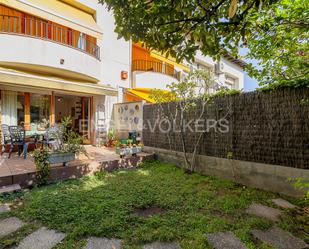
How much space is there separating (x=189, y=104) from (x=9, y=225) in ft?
28.8

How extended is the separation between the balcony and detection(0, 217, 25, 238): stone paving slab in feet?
33.5

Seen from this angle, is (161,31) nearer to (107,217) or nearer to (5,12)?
(107,217)

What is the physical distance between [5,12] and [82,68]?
569cm

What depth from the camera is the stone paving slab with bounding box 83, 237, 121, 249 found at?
439cm

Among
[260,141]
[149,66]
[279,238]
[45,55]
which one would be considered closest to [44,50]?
[45,55]

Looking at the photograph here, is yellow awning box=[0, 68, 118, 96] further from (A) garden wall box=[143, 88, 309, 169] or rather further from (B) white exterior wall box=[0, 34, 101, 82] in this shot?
(A) garden wall box=[143, 88, 309, 169]

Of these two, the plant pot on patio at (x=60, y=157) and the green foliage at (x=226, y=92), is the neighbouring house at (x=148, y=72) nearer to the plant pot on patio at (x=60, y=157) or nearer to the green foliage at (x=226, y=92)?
the green foliage at (x=226, y=92)

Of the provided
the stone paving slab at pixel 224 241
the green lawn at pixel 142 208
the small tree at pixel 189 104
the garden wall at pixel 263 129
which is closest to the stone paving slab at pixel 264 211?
the green lawn at pixel 142 208

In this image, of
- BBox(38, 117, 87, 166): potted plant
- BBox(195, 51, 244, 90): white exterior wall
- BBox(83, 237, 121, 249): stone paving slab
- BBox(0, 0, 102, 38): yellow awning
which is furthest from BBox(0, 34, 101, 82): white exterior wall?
BBox(195, 51, 244, 90): white exterior wall

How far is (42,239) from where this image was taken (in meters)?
4.62

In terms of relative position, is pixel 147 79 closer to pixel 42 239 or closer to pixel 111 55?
pixel 111 55

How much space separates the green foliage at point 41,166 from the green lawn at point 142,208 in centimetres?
43

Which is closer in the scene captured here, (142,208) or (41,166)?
(142,208)

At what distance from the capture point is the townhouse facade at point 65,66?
38.6 ft
